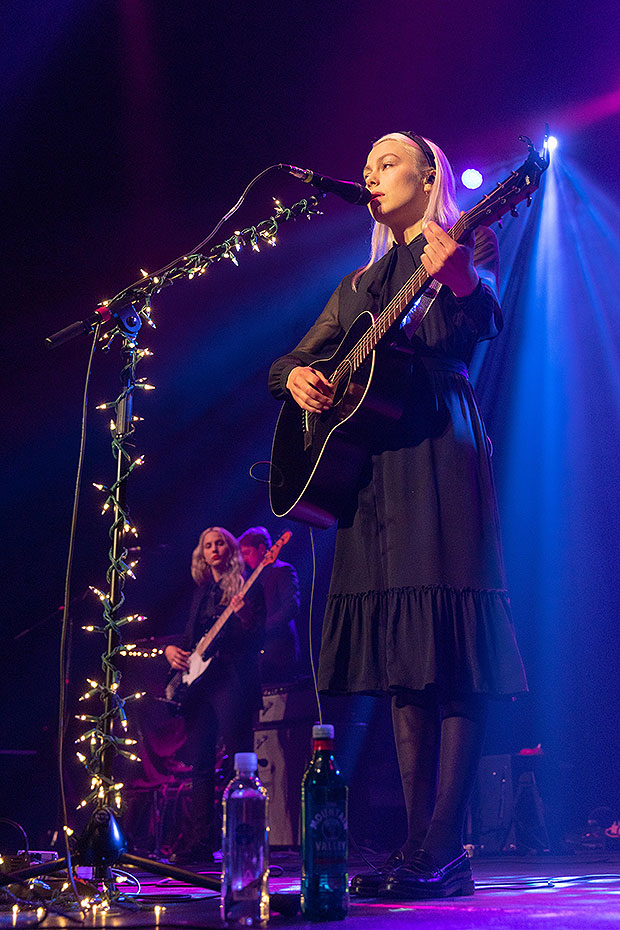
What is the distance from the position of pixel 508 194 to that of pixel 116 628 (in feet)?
5.03

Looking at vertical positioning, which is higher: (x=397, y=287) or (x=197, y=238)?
(x=197, y=238)

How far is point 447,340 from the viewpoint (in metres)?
2.30

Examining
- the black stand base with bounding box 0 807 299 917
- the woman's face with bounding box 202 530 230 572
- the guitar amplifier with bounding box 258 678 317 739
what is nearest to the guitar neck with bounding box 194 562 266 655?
the woman's face with bounding box 202 530 230 572

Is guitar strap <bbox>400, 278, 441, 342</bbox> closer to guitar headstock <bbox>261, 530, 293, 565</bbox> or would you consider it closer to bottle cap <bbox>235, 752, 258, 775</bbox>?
bottle cap <bbox>235, 752, 258, 775</bbox>

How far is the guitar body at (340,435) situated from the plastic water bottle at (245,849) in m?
0.79

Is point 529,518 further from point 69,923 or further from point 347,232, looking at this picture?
point 69,923

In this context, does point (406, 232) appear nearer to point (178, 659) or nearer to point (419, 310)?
point (419, 310)

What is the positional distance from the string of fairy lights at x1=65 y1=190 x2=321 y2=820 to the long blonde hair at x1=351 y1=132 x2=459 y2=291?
0.31 m

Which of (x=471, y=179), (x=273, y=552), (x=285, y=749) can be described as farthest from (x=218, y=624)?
(x=471, y=179)

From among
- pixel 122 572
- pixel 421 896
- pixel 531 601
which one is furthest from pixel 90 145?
pixel 421 896

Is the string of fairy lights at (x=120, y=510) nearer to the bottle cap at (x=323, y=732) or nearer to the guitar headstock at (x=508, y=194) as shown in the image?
the guitar headstock at (x=508, y=194)

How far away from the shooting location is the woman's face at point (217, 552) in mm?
5086

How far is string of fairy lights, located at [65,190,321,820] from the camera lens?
2168 mm

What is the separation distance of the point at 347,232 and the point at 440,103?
4.39 ft
